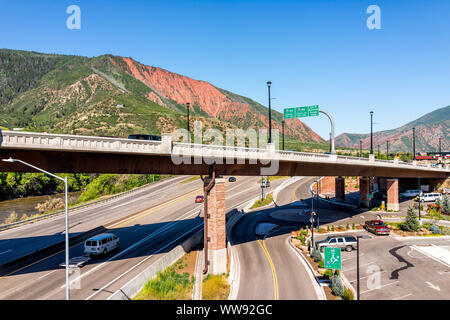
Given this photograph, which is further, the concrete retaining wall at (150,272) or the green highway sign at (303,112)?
the green highway sign at (303,112)

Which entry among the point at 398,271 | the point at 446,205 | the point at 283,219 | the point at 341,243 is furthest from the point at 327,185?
the point at 398,271

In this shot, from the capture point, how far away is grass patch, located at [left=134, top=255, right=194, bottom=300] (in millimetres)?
18016

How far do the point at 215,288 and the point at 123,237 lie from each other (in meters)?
18.0

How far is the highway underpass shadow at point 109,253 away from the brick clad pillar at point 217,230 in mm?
4754

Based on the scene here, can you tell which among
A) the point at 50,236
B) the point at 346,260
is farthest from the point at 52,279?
the point at 346,260

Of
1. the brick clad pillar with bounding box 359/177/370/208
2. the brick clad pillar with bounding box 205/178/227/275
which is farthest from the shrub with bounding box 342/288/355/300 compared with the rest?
the brick clad pillar with bounding box 359/177/370/208

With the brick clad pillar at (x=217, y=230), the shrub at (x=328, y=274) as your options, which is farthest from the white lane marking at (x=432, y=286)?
the brick clad pillar at (x=217, y=230)

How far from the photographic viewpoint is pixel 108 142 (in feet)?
66.0

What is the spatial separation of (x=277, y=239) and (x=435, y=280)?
16040 millimetres

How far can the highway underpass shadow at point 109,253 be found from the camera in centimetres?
2377

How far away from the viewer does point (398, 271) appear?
24391mm

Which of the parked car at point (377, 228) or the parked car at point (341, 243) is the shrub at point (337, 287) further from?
the parked car at point (377, 228)

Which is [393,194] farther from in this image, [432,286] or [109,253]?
[109,253]

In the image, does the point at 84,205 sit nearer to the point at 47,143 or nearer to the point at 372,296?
the point at 47,143
